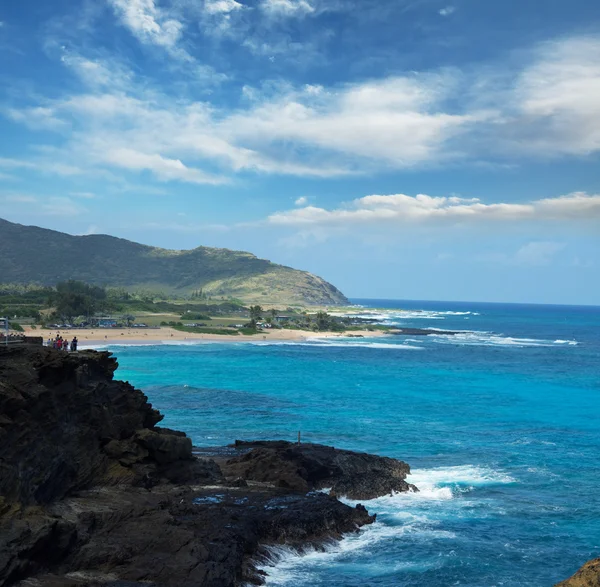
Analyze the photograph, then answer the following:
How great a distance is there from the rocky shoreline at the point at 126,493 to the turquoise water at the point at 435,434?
61.8 inches

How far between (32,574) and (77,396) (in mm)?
8136

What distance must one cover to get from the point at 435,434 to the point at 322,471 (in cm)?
1554

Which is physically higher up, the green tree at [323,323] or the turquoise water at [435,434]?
the green tree at [323,323]

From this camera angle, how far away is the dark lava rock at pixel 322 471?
26.5 m

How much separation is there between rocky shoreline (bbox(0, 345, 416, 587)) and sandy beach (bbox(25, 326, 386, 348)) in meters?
63.8

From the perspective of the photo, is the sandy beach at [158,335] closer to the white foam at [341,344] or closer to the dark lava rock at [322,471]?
the white foam at [341,344]

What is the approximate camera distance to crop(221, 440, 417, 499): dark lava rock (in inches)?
1044

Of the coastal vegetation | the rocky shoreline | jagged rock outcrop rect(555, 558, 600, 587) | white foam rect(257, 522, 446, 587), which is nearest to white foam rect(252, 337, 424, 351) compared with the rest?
the coastal vegetation

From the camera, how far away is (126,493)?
66.7ft

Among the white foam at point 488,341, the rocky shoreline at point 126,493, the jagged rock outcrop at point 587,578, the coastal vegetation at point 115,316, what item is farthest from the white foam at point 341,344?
the jagged rock outcrop at point 587,578

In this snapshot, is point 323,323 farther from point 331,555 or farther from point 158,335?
point 331,555

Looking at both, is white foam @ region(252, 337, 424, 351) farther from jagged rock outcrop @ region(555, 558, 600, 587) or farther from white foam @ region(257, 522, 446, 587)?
jagged rock outcrop @ region(555, 558, 600, 587)

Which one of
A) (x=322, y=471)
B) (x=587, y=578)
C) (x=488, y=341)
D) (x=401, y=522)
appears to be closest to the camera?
(x=587, y=578)

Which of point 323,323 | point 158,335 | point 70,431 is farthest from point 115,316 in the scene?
point 70,431
